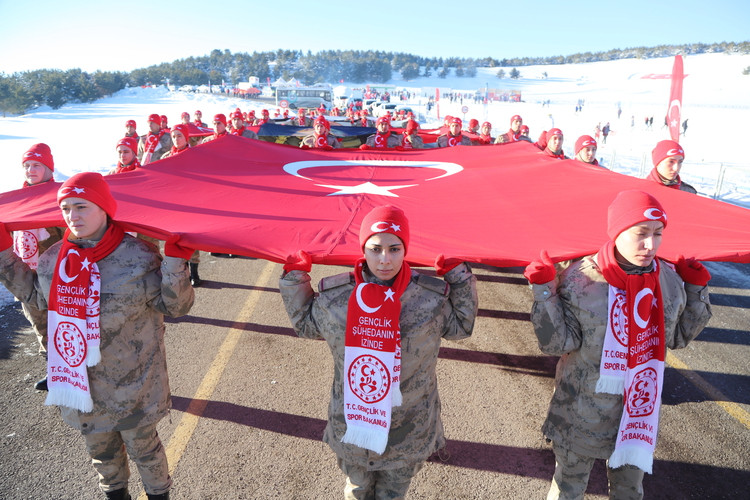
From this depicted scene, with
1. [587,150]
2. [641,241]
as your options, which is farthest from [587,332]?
[587,150]

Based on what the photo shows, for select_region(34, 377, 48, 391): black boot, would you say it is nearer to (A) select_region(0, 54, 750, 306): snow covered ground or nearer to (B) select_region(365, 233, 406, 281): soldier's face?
(A) select_region(0, 54, 750, 306): snow covered ground

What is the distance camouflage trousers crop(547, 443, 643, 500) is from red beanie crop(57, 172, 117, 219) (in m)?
3.04

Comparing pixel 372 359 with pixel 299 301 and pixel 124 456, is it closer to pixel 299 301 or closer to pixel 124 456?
pixel 299 301

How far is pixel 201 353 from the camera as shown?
5121 millimetres

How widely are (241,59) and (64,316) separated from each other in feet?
508

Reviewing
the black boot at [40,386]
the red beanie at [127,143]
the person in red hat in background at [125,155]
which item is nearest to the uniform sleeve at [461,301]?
the black boot at [40,386]

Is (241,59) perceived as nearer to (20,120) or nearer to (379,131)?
(20,120)

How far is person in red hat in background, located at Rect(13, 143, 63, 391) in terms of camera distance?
4078 mm

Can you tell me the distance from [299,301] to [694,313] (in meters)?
2.18

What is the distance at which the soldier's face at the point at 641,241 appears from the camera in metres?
2.28

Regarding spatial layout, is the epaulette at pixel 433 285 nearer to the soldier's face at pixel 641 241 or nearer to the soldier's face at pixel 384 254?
the soldier's face at pixel 384 254

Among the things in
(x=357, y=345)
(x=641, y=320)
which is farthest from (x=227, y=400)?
(x=641, y=320)

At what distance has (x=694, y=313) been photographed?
98.6 inches

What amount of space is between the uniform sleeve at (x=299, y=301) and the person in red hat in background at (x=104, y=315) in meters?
0.64
